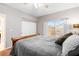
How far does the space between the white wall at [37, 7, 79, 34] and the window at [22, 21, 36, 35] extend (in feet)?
0.18

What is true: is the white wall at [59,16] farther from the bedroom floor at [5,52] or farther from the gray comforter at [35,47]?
the bedroom floor at [5,52]

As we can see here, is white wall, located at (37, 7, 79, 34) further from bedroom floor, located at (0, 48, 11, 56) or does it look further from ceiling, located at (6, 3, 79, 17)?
bedroom floor, located at (0, 48, 11, 56)

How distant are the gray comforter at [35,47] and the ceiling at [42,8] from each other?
261 millimetres

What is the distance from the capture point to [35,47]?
94cm

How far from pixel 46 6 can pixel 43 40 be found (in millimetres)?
369

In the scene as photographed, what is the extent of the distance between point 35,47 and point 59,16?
413mm

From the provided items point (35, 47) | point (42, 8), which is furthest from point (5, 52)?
point (42, 8)

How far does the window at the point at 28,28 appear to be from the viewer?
2.98 ft

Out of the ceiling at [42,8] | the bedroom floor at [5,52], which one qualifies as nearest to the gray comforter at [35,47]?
the bedroom floor at [5,52]

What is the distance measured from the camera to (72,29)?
0.89 meters

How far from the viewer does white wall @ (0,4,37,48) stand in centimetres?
82

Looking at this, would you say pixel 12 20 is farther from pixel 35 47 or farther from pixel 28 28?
pixel 35 47

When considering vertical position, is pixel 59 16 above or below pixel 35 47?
above

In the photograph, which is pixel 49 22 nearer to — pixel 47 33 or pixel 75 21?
pixel 47 33
